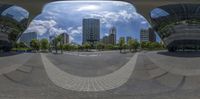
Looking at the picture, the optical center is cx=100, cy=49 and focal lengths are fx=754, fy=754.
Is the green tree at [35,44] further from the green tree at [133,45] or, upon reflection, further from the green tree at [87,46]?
the green tree at [133,45]

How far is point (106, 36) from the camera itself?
4.69 meters

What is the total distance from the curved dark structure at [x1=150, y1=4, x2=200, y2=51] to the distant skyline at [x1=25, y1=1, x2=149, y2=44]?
150 mm

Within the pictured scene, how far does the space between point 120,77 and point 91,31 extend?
346 mm

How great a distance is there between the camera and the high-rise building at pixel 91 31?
4.63 meters

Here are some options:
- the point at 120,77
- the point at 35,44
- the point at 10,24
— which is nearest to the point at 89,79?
the point at 120,77

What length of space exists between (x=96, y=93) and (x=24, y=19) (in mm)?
651

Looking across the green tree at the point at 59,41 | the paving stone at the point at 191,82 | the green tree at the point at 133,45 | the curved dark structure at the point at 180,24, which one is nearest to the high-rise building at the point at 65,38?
the green tree at the point at 59,41

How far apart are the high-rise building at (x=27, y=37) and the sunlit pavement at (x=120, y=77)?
0.30 ft

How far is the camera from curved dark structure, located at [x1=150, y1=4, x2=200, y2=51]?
15.6ft

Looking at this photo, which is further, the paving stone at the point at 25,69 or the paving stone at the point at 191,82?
the paving stone at the point at 191,82

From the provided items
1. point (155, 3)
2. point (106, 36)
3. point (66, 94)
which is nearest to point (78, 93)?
point (66, 94)

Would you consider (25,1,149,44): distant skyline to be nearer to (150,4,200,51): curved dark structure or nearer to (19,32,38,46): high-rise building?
(19,32,38,46): high-rise building

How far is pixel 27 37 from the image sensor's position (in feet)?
15.5

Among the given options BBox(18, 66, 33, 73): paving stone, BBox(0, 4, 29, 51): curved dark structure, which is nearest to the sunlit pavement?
BBox(18, 66, 33, 73): paving stone
